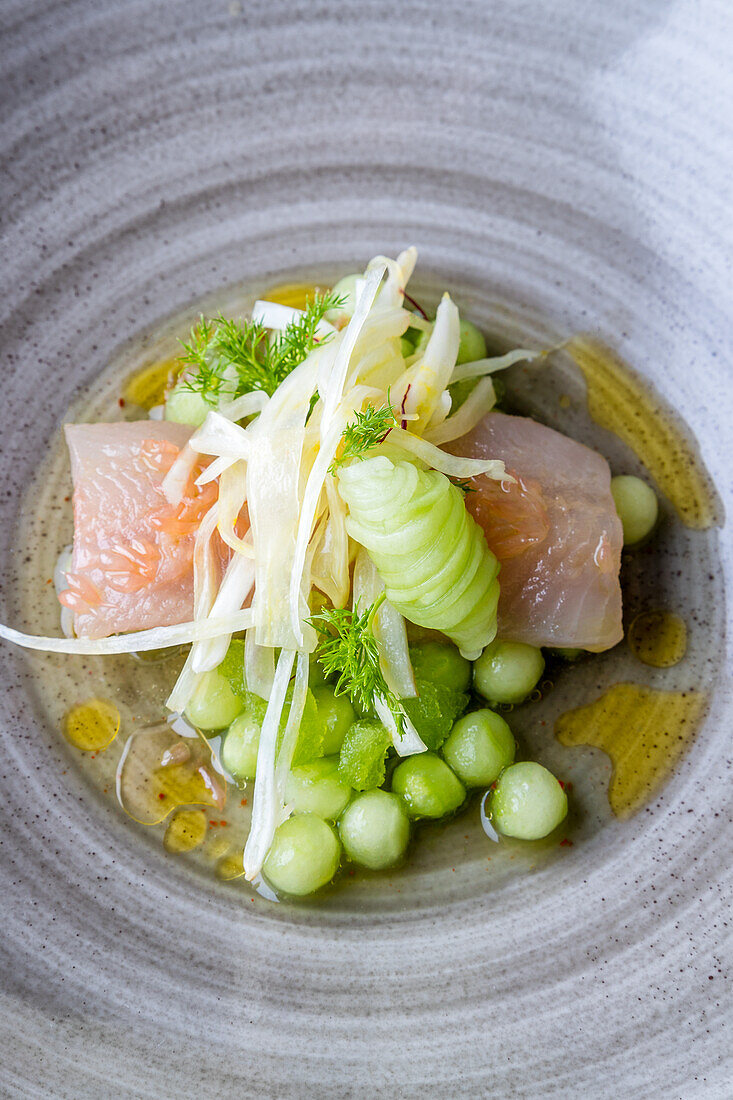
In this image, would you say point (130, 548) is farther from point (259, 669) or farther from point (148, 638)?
point (259, 669)

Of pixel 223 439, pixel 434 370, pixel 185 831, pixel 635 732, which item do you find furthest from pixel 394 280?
pixel 185 831

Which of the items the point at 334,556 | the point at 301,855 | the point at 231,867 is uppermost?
the point at 334,556

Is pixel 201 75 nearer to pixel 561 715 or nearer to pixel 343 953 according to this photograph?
pixel 561 715

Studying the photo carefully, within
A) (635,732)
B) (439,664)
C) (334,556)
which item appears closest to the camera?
(334,556)

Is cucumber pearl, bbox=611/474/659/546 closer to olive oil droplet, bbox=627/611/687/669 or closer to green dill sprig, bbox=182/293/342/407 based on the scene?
olive oil droplet, bbox=627/611/687/669

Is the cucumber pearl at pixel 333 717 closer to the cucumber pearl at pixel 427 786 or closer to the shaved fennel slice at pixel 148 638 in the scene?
the cucumber pearl at pixel 427 786

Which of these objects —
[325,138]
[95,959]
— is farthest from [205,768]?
[325,138]

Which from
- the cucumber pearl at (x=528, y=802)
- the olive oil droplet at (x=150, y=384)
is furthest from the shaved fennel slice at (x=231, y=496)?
the cucumber pearl at (x=528, y=802)

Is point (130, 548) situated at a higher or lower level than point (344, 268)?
lower
